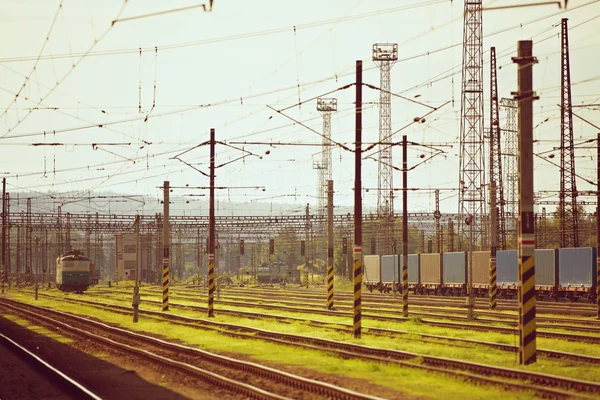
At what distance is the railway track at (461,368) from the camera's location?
19.8 m

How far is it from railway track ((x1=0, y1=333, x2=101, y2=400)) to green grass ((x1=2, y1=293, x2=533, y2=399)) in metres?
6.10

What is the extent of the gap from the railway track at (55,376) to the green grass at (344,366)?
6103 millimetres

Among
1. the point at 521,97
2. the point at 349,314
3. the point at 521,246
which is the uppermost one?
the point at 521,97

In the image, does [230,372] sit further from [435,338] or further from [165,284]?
[165,284]

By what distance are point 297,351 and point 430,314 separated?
17.3 meters

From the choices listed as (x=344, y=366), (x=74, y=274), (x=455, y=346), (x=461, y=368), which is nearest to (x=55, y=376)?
(x=344, y=366)

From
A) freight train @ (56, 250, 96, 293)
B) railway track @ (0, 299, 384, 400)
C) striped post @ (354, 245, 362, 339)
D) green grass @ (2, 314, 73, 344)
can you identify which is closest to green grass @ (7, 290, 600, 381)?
striped post @ (354, 245, 362, 339)

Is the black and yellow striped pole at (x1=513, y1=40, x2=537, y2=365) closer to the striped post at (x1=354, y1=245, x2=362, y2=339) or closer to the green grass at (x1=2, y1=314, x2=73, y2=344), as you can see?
the striped post at (x1=354, y1=245, x2=362, y2=339)

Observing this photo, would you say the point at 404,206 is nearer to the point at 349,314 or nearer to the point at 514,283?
the point at 349,314

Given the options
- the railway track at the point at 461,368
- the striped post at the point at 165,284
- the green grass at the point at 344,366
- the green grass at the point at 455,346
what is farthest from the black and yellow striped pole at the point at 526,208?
the striped post at the point at 165,284

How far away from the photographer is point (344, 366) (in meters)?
25.9

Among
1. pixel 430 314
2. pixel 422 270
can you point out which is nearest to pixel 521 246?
pixel 430 314

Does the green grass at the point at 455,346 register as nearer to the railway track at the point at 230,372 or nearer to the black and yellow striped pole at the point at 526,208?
the black and yellow striped pole at the point at 526,208

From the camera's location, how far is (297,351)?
30938 millimetres
